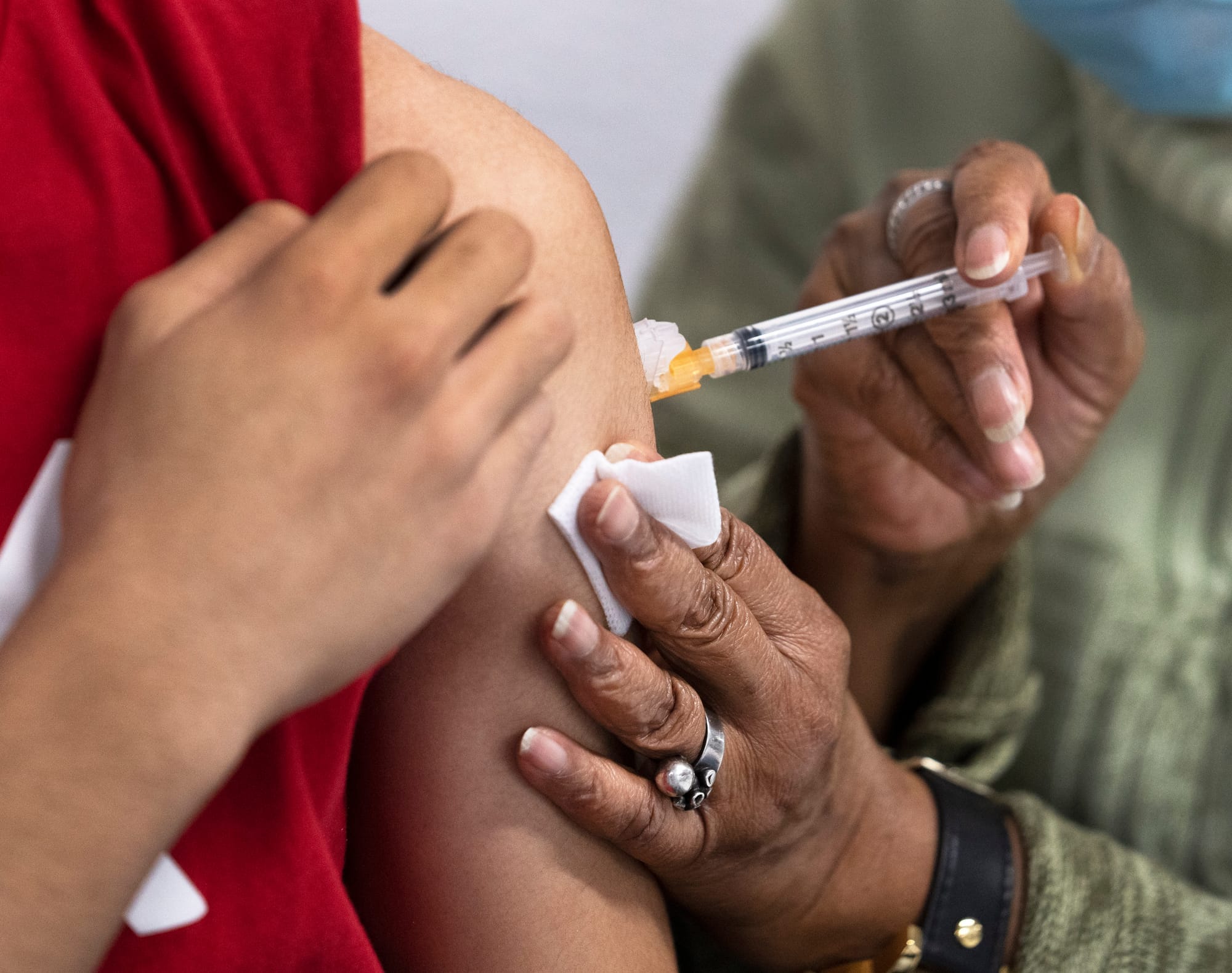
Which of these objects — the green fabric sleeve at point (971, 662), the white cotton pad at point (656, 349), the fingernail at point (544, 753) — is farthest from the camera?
the green fabric sleeve at point (971, 662)

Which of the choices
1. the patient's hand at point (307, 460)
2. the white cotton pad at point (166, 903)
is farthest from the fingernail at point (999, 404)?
the white cotton pad at point (166, 903)

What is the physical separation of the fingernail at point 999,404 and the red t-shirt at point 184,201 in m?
0.51

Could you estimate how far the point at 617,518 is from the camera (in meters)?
0.58

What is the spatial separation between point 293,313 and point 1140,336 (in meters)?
0.84

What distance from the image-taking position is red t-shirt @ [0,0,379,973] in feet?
1.60

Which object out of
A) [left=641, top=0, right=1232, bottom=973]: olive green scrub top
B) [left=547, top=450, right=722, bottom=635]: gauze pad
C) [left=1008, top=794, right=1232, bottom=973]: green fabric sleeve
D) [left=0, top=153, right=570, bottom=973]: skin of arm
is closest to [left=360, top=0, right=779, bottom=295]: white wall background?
[left=641, top=0, right=1232, bottom=973]: olive green scrub top

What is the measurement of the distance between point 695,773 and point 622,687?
0.10m

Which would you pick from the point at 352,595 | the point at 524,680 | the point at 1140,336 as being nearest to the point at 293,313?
the point at 352,595

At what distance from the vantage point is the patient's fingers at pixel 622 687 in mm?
588

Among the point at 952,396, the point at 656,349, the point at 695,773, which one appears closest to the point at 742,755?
the point at 695,773

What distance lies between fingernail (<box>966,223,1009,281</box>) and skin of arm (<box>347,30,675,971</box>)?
11.7 inches

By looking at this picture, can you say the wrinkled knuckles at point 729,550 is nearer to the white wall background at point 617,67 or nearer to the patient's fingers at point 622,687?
the patient's fingers at point 622,687

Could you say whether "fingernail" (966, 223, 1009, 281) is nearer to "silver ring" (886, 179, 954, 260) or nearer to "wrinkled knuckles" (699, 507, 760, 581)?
"silver ring" (886, 179, 954, 260)

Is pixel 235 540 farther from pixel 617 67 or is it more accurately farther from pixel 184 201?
pixel 617 67
